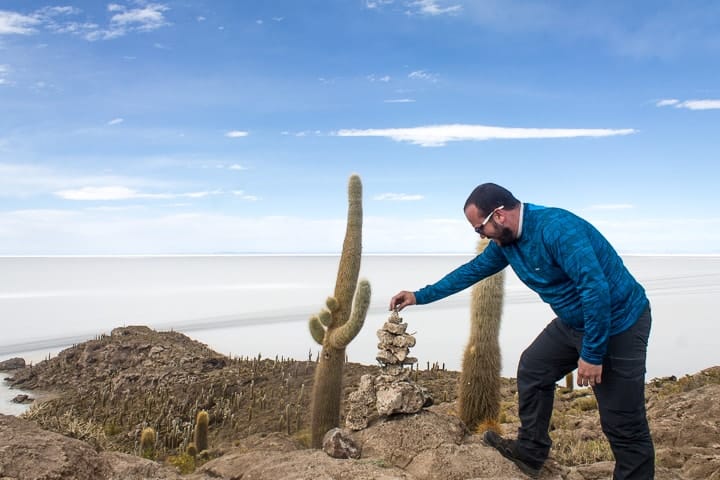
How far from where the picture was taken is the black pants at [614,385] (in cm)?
471

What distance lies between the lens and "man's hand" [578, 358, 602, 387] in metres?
4.48

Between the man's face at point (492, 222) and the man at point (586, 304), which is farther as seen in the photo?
the man's face at point (492, 222)

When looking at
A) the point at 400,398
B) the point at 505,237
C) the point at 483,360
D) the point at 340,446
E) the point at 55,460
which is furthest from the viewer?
the point at 483,360

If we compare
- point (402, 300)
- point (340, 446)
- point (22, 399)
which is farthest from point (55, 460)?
point (22, 399)

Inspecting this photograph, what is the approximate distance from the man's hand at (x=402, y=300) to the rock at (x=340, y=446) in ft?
4.15

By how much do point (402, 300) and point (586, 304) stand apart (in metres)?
1.82

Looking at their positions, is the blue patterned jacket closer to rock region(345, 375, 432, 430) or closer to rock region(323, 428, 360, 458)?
rock region(345, 375, 432, 430)

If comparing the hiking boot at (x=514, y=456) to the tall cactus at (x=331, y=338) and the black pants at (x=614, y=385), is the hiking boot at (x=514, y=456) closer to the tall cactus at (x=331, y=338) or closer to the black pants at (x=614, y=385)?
the black pants at (x=614, y=385)

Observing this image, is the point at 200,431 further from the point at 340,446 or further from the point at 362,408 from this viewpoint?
the point at 340,446

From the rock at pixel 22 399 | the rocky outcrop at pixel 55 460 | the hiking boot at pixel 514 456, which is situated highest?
the rocky outcrop at pixel 55 460

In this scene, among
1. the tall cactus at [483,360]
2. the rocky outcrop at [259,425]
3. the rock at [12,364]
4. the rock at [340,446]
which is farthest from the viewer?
the rock at [12,364]

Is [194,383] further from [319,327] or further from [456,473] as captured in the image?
[456,473]

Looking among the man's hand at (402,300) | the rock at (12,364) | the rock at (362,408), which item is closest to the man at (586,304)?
the man's hand at (402,300)

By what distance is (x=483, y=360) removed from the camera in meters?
9.73
